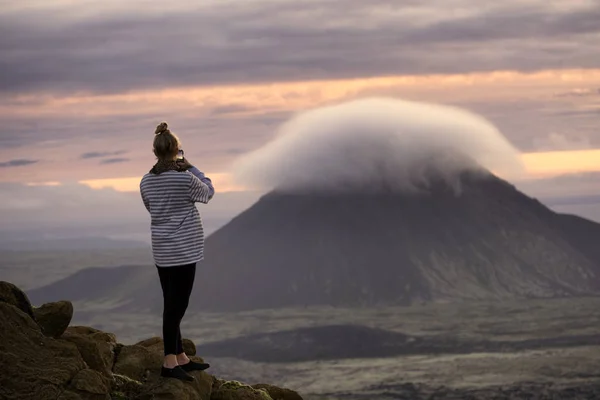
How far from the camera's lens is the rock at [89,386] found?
19.9m

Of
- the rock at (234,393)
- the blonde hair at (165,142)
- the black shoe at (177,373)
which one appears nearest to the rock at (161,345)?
the rock at (234,393)

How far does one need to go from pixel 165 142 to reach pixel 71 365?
4.22m

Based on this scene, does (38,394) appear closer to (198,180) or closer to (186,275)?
(186,275)

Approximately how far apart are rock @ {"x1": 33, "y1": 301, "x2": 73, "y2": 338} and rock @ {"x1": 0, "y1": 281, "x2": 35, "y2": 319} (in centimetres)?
18

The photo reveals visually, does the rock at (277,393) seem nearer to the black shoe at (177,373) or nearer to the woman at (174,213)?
the black shoe at (177,373)

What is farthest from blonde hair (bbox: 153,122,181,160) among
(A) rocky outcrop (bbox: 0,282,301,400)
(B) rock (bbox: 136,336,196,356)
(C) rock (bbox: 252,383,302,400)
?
(C) rock (bbox: 252,383,302,400)

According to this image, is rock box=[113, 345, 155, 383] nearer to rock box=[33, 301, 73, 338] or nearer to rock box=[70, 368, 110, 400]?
rock box=[33, 301, 73, 338]

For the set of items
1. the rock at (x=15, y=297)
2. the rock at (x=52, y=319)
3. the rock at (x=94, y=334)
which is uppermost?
the rock at (x=15, y=297)

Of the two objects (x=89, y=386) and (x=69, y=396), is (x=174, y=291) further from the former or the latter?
(x=69, y=396)

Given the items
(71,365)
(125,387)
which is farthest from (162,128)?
(125,387)

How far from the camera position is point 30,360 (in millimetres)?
20078

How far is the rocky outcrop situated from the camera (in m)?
19.6

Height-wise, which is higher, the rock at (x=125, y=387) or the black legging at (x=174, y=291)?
the black legging at (x=174, y=291)

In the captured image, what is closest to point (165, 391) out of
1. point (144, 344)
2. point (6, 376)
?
point (6, 376)
